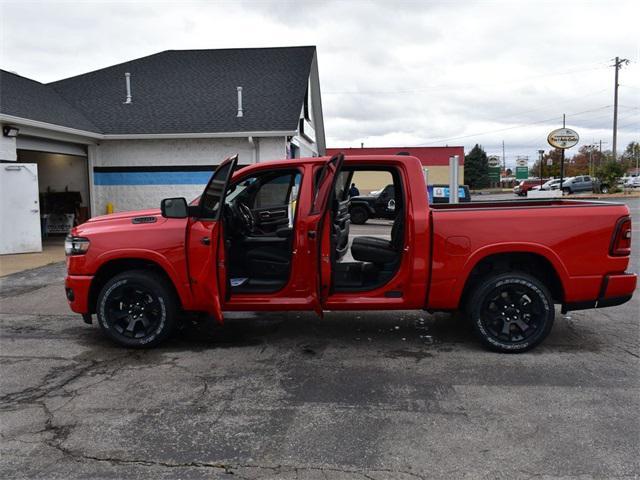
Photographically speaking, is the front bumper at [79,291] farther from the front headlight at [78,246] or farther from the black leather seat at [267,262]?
the black leather seat at [267,262]

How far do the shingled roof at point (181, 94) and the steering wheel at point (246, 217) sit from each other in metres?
9.23

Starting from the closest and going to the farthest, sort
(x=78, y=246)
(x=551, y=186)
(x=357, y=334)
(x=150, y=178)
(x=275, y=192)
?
(x=78, y=246), (x=357, y=334), (x=275, y=192), (x=150, y=178), (x=551, y=186)

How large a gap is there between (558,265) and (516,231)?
1.71 feet

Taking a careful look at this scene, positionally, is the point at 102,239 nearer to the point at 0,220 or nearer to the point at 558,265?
the point at 558,265

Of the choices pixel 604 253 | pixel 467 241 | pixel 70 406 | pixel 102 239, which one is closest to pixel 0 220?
pixel 102 239

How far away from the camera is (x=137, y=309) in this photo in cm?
540

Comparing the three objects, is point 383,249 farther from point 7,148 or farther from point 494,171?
point 494,171

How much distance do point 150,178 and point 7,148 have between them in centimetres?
476

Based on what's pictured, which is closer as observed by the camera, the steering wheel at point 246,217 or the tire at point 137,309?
the tire at point 137,309

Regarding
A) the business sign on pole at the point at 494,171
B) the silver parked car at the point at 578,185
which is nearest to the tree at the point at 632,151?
the business sign on pole at the point at 494,171

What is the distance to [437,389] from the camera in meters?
4.37

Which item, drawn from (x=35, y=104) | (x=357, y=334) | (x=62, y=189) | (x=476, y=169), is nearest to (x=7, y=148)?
(x=35, y=104)

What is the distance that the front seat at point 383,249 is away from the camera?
18.1 ft

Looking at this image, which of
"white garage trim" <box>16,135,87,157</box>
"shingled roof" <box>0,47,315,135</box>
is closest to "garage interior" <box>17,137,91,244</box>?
"white garage trim" <box>16,135,87,157</box>
